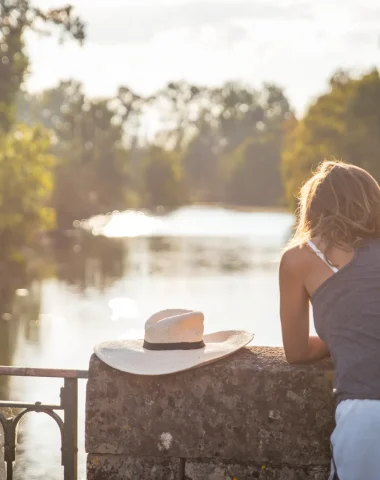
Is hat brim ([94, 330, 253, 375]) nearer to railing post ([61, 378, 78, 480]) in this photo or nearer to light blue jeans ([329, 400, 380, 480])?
railing post ([61, 378, 78, 480])

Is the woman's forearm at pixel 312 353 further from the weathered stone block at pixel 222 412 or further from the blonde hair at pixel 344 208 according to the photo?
the blonde hair at pixel 344 208

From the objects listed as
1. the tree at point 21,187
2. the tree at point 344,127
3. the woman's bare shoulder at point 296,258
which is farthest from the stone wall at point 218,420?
the tree at point 344,127

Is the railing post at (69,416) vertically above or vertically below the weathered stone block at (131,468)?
above

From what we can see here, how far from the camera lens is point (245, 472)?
3.88 metres

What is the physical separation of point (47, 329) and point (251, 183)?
9114cm

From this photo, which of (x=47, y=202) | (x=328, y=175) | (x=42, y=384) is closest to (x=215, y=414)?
(x=328, y=175)

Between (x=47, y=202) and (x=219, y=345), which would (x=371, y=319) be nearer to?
(x=219, y=345)

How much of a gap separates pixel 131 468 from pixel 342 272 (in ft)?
4.11

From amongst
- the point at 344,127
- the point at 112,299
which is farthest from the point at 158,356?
the point at 344,127

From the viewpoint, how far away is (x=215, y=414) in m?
3.82

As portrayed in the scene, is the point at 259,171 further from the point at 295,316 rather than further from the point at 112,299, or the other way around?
the point at 295,316

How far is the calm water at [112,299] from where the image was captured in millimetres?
15828

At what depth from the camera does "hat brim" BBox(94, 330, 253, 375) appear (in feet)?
12.4

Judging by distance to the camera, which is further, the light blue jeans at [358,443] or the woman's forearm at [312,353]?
the woman's forearm at [312,353]
